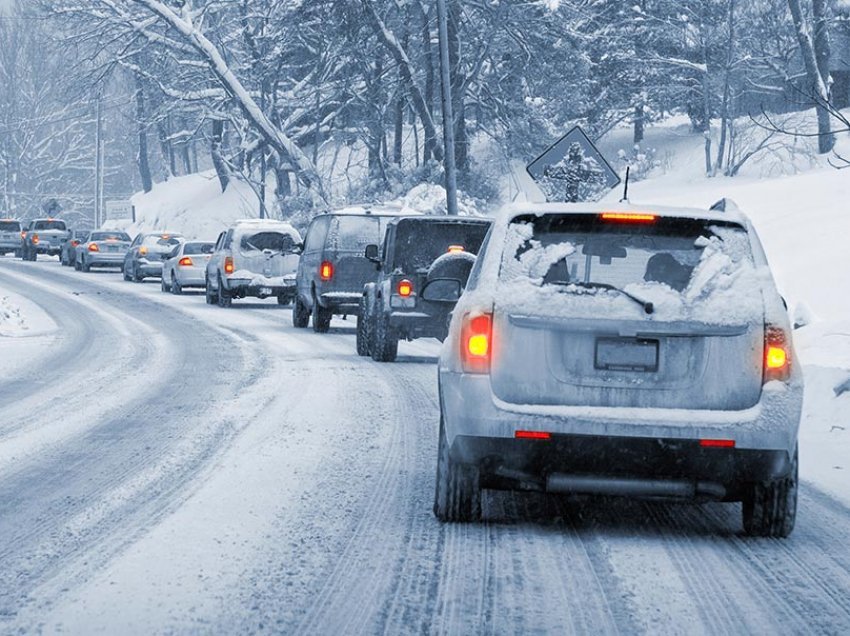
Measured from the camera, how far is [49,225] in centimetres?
6397

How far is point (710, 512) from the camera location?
27.0 ft

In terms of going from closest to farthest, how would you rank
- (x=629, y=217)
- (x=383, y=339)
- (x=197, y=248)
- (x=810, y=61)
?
1. (x=629, y=217)
2. (x=383, y=339)
3. (x=197, y=248)
4. (x=810, y=61)

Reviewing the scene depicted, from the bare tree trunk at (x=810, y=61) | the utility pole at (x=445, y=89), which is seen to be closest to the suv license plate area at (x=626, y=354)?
the utility pole at (x=445, y=89)

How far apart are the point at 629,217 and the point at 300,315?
1726 centimetres

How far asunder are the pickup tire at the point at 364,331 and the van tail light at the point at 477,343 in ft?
37.3

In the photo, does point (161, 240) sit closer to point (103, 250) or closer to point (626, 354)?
point (103, 250)

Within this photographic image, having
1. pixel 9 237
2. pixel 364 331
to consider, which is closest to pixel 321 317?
pixel 364 331

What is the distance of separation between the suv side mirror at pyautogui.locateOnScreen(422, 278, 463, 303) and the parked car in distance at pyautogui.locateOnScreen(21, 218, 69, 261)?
56120 mm

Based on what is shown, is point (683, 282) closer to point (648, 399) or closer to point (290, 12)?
point (648, 399)

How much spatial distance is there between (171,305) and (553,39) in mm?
22053

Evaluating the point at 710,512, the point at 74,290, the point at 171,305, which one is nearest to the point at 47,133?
the point at 74,290

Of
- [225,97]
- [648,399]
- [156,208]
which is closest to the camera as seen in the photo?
[648,399]

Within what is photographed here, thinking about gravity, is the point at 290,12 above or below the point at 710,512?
above

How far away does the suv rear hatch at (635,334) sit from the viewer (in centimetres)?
684
